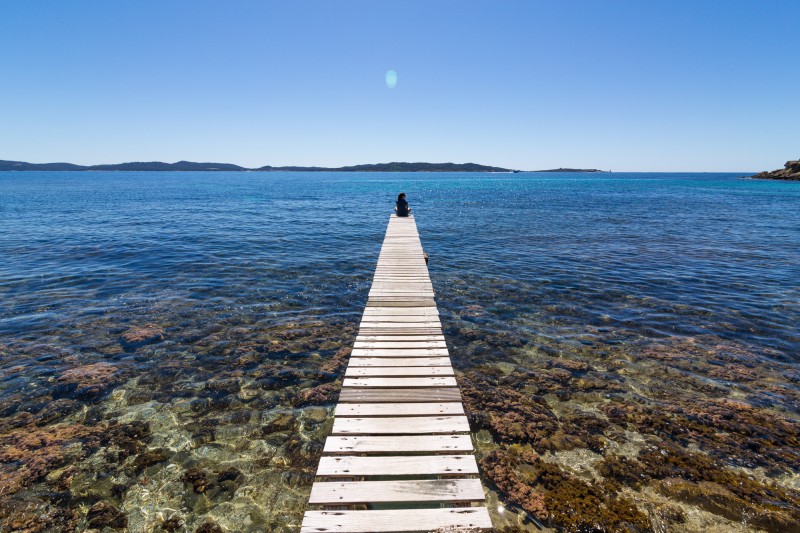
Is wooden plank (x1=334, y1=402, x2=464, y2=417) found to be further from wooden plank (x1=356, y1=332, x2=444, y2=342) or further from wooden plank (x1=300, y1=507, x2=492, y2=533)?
wooden plank (x1=356, y1=332, x2=444, y2=342)

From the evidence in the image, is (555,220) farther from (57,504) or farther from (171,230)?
(57,504)

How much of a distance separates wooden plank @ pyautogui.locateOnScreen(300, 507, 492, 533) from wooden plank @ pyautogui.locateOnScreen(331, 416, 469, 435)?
1.35m

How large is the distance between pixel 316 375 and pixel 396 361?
8.04 ft

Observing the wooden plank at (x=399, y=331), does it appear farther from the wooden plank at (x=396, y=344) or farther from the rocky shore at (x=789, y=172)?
the rocky shore at (x=789, y=172)

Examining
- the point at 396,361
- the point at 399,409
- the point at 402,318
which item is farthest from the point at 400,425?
the point at 402,318

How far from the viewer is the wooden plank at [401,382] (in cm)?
Answer: 697

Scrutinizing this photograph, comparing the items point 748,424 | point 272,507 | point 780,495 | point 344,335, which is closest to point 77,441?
point 272,507

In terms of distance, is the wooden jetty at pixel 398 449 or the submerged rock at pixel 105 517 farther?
the submerged rock at pixel 105 517

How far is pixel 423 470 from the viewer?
5.04 m

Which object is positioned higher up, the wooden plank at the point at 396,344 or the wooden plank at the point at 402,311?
the wooden plank at the point at 402,311

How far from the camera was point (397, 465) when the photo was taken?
5.14 metres

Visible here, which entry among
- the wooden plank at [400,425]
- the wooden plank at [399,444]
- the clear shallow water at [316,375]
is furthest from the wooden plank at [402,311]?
the wooden plank at [399,444]

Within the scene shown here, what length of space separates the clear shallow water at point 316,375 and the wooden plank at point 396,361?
3.95ft

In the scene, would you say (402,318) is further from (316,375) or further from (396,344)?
(316,375)
